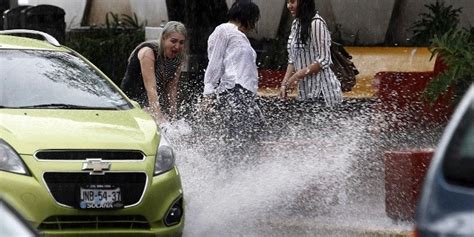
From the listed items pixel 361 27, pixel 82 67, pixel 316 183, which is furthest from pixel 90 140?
pixel 361 27

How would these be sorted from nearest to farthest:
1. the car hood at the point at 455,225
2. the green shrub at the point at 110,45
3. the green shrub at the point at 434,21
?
the car hood at the point at 455,225 → the green shrub at the point at 434,21 → the green shrub at the point at 110,45

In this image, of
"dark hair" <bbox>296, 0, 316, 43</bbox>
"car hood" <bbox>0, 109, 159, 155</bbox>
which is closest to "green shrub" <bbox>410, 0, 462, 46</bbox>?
"dark hair" <bbox>296, 0, 316, 43</bbox>

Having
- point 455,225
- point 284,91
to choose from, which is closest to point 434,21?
point 284,91

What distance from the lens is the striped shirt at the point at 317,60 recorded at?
13.4 m

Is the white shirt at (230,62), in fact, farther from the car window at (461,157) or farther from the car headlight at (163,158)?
the car window at (461,157)

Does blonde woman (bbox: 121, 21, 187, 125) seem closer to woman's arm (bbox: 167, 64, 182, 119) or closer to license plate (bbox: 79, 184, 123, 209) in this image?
woman's arm (bbox: 167, 64, 182, 119)

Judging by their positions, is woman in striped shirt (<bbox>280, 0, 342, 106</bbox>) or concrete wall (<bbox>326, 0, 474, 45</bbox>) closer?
woman in striped shirt (<bbox>280, 0, 342, 106</bbox>)

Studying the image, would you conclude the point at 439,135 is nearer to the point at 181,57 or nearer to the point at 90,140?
the point at 181,57

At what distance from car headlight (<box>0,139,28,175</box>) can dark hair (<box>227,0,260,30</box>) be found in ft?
12.5

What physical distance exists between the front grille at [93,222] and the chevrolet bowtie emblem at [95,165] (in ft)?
1.08

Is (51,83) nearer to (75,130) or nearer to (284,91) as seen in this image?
(75,130)

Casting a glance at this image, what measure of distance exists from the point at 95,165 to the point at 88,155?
0.09 meters

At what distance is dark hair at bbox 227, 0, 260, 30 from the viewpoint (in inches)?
522

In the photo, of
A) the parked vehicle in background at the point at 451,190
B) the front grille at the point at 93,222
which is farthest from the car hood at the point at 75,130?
the parked vehicle in background at the point at 451,190
